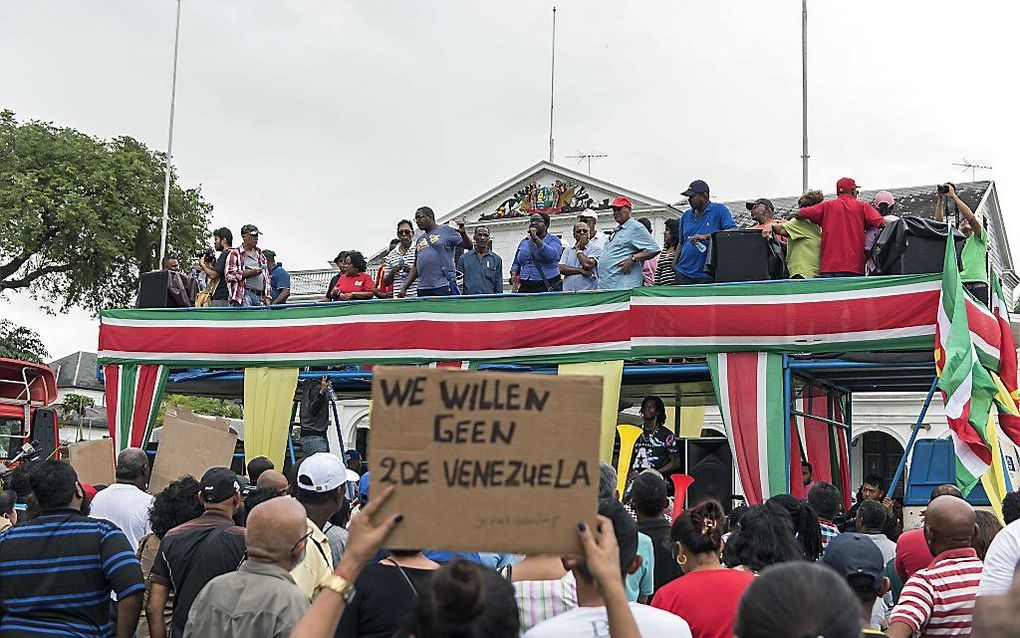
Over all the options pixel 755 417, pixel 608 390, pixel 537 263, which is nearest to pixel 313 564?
pixel 755 417

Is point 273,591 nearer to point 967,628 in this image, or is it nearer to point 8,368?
point 967,628

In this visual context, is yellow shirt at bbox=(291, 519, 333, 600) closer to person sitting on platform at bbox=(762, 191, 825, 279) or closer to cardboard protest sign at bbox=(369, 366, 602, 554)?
cardboard protest sign at bbox=(369, 366, 602, 554)

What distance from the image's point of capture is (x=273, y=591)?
440cm

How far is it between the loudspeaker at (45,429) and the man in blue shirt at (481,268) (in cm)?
546

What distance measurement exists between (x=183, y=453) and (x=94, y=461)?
0.88 m

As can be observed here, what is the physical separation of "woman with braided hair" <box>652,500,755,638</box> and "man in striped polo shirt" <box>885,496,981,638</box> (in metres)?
0.76

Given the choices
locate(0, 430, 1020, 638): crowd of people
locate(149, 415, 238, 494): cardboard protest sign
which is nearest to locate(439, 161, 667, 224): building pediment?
locate(149, 415, 238, 494): cardboard protest sign

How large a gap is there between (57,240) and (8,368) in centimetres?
1937

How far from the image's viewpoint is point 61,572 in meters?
5.16

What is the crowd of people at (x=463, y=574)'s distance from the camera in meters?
2.67

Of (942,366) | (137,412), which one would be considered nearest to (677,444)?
(942,366)

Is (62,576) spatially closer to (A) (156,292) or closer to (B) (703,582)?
(B) (703,582)

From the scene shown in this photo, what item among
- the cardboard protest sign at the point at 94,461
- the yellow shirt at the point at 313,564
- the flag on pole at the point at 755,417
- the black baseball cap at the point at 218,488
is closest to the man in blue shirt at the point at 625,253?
the flag on pole at the point at 755,417

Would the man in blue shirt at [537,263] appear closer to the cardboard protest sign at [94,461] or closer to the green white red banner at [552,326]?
the green white red banner at [552,326]
